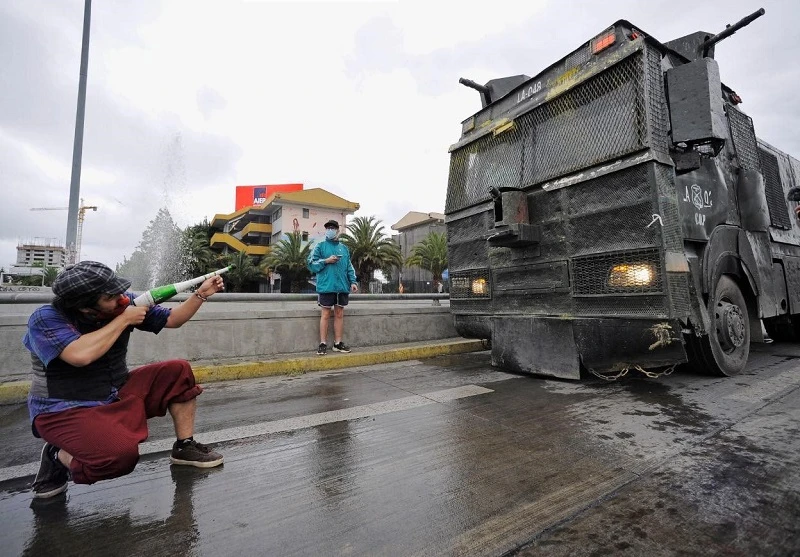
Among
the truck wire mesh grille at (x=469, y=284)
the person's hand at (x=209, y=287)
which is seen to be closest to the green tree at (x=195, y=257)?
the truck wire mesh grille at (x=469, y=284)

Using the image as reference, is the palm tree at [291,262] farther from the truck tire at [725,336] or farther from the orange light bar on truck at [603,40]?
the truck tire at [725,336]

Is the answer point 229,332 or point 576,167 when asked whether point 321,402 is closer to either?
point 229,332

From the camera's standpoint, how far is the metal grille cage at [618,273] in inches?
132

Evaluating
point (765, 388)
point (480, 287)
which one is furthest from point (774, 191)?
point (480, 287)

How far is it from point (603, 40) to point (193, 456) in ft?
16.2

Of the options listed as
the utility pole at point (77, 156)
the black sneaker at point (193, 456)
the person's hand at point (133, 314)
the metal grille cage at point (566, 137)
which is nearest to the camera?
the person's hand at point (133, 314)

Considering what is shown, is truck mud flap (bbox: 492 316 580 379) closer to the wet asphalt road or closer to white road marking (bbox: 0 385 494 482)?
the wet asphalt road

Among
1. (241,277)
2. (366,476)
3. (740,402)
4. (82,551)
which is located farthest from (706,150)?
(241,277)

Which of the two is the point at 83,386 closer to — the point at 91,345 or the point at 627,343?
the point at 91,345

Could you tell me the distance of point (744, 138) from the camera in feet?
16.0

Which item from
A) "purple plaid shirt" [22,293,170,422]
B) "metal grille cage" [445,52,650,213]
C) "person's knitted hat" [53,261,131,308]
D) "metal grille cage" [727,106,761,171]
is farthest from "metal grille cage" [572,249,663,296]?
"purple plaid shirt" [22,293,170,422]

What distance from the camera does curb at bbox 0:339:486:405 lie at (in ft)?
12.5

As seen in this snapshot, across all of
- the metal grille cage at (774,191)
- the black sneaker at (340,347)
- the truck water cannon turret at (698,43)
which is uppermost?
the truck water cannon turret at (698,43)

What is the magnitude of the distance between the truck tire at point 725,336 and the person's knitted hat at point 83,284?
4.76m
